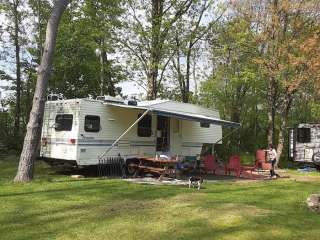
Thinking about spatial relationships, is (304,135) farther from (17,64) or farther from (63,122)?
(17,64)

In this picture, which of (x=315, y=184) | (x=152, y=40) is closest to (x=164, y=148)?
(x=315, y=184)

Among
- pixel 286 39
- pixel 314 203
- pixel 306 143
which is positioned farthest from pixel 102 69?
pixel 314 203

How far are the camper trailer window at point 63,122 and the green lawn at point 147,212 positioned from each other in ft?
7.13

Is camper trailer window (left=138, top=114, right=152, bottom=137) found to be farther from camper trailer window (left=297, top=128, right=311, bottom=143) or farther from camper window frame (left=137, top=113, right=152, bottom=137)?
camper trailer window (left=297, top=128, right=311, bottom=143)

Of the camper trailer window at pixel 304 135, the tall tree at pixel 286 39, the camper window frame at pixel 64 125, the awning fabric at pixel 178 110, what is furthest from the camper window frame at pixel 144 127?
the camper trailer window at pixel 304 135

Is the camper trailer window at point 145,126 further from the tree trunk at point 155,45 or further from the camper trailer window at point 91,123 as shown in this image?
the tree trunk at point 155,45

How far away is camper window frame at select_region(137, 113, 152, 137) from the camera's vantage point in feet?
54.5

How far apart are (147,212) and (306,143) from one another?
15009 millimetres

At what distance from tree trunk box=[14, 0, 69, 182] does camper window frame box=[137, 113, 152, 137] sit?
4.50 meters

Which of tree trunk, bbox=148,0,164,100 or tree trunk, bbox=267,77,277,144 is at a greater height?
tree trunk, bbox=148,0,164,100

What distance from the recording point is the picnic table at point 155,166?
49.1 ft

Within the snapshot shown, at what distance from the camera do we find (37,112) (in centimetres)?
1286

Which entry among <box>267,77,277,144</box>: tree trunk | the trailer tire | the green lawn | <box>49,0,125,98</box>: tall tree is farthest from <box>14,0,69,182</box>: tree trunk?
<box>267,77,277,144</box>: tree trunk

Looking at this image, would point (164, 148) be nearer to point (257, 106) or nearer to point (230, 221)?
point (230, 221)
